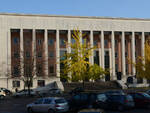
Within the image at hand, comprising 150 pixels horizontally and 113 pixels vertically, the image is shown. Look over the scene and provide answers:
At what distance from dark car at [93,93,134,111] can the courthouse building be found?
1354 inches

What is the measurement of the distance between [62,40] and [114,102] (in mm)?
46493

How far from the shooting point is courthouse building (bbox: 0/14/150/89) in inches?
2493

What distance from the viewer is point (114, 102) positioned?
24.5 m

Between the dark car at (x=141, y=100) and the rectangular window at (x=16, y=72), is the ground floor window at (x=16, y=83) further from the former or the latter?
the dark car at (x=141, y=100)

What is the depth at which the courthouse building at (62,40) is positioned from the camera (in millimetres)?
63312

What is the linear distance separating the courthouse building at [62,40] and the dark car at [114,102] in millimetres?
34379

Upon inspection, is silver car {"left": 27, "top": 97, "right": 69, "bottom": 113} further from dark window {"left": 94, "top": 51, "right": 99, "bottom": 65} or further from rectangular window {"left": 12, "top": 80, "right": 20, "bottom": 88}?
dark window {"left": 94, "top": 51, "right": 99, "bottom": 65}

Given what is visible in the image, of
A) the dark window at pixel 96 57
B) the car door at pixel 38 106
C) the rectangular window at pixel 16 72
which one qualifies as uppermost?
the dark window at pixel 96 57

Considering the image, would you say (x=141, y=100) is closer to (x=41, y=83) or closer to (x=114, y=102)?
(x=114, y=102)

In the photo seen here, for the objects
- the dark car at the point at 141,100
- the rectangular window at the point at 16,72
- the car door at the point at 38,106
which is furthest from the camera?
the rectangular window at the point at 16,72

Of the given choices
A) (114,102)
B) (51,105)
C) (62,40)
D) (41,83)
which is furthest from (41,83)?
(114,102)

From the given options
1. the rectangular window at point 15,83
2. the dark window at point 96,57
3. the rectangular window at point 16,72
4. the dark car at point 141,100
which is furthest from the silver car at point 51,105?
the dark window at point 96,57

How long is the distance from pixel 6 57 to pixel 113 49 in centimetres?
2428

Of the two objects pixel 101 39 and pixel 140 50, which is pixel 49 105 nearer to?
pixel 101 39
